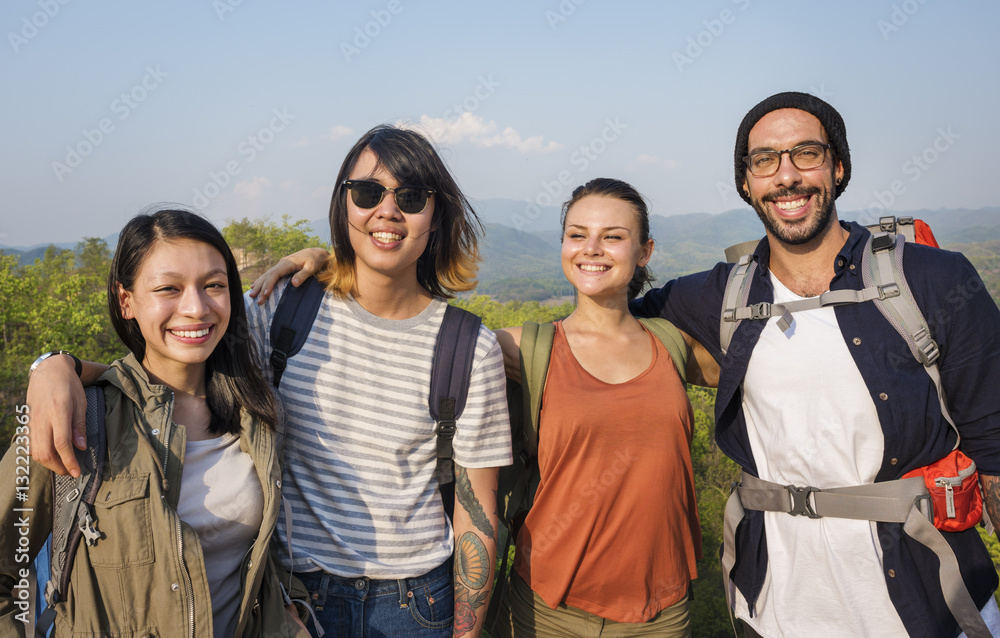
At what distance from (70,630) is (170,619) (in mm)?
313

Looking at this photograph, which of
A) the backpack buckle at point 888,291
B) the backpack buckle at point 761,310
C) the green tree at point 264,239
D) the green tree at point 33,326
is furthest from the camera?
the green tree at point 264,239

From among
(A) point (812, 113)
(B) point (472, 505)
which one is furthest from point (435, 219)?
(A) point (812, 113)

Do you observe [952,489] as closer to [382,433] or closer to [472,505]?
[472,505]

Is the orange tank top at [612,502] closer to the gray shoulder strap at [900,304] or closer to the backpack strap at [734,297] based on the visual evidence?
the backpack strap at [734,297]

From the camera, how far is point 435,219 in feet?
10.6

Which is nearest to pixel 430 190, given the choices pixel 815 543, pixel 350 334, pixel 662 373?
pixel 350 334

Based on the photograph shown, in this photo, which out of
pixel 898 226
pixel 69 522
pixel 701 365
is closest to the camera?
pixel 69 522

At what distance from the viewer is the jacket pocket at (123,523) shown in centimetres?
224

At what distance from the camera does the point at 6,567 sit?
217 centimetres

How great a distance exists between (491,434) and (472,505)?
0.35m

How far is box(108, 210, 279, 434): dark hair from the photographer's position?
103 inches

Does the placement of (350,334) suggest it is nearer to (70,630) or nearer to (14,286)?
(70,630)

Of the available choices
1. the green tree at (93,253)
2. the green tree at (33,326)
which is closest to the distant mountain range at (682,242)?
the green tree at (93,253)

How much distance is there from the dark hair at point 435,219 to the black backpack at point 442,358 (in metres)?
0.22
